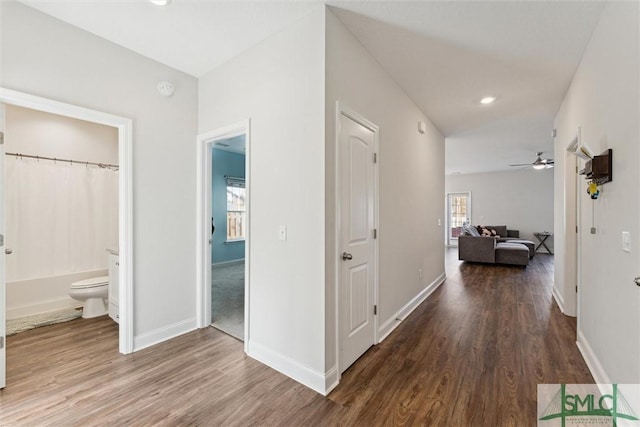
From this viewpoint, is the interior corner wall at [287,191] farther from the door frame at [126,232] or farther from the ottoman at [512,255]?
the ottoman at [512,255]

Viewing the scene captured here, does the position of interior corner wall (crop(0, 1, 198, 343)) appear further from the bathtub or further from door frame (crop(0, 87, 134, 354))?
the bathtub

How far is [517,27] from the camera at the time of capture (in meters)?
2.23

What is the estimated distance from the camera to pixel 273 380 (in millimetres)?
2115

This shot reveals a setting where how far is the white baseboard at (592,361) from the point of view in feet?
6.42

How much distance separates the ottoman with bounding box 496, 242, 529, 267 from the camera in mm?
6371

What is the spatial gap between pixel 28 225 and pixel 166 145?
2.12 meters

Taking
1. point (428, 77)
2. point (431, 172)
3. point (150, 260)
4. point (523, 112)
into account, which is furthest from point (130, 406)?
point (523, 112)

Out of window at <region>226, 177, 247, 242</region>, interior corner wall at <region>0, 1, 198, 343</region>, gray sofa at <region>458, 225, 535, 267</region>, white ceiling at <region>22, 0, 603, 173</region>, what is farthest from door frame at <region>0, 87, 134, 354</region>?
gray sofa at <region>458, 225, 535, 267</region>

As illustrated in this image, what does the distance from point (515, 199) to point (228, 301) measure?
9.79 m

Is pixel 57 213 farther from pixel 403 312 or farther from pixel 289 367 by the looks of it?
pixel 403 312

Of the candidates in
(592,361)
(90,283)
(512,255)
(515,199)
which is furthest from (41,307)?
(515,199)

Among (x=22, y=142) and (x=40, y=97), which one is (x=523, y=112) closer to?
(x=40, y=97)

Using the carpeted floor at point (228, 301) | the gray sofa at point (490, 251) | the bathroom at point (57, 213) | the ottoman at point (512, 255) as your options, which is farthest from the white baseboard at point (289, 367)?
the ottoman at point (512, 255)

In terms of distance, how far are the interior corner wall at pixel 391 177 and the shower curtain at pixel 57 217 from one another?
3.51 meters
